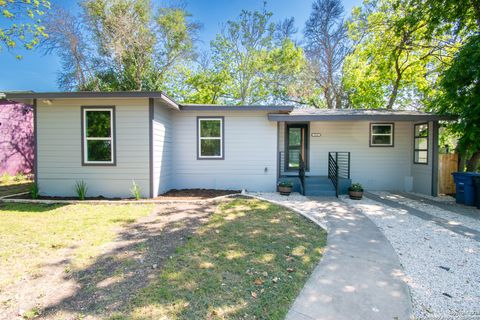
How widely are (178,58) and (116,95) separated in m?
14.4

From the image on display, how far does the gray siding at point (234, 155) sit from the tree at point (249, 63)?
505 inches

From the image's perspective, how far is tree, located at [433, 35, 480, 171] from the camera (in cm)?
667

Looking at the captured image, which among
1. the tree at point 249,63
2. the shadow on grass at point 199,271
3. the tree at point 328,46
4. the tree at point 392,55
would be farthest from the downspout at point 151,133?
the tree at point 328,46

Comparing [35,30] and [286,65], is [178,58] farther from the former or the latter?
[35,30]

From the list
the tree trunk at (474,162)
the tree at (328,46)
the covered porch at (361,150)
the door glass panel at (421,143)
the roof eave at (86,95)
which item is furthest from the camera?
the tree at (328,46)

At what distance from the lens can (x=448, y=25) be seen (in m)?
9.48

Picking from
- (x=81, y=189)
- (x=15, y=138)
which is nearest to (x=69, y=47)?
(x=15, y=138)

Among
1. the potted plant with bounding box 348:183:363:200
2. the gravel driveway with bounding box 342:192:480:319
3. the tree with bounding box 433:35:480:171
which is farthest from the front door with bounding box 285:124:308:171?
the tree with bounding box 433:35:480:171

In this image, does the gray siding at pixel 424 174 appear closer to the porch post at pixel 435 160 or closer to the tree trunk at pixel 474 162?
the porch post at pixel 435 160

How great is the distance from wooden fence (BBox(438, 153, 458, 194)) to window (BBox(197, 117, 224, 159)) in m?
7.94

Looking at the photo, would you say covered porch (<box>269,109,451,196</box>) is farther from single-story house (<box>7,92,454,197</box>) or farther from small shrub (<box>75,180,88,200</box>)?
small shrub (<box>75,180,88,200</box>)

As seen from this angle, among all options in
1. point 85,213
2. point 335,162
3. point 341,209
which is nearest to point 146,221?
Answer: point 85,213

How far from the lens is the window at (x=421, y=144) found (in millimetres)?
8625

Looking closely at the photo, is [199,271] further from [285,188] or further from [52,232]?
[285,188]
